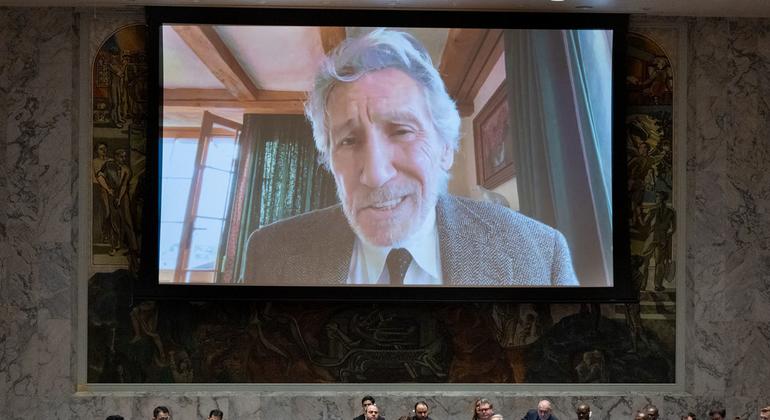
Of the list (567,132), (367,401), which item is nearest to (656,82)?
(567,132)

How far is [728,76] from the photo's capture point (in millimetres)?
11195

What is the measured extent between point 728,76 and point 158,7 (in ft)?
19.1

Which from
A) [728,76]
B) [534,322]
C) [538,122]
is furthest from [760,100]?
[534,322]

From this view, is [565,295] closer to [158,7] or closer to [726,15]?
[726,15]

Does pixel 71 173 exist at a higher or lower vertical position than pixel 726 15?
lower

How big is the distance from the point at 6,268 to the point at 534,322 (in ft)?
17.5

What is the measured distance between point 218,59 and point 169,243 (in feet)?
6.29

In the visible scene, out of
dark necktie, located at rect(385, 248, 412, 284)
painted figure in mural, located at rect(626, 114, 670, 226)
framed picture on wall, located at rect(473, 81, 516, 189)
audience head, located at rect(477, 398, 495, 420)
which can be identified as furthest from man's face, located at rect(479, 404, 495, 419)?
painted figure in mural, located at rect(626, 114, 670, 226)

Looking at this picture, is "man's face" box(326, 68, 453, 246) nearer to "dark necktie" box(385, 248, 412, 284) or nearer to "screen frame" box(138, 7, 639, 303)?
"dark necktie" box(385, 248, 412, 284)

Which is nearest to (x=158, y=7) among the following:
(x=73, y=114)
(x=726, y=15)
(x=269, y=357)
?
(x=73, y=114)

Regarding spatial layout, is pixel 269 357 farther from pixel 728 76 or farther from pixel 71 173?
pixel 728 76

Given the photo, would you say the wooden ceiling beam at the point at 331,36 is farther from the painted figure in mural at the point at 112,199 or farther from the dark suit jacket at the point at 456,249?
the painted figure in mural at the point at 112,199

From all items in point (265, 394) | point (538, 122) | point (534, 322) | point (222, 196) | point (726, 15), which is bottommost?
point (265, 394)

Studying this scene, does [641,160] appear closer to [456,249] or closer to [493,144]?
[493,144]
